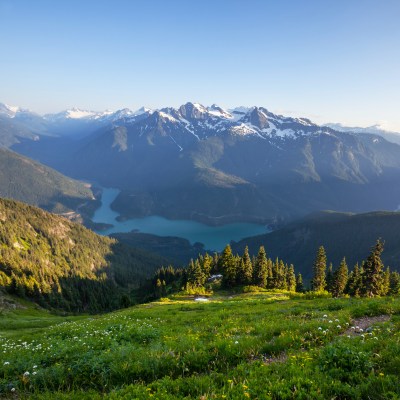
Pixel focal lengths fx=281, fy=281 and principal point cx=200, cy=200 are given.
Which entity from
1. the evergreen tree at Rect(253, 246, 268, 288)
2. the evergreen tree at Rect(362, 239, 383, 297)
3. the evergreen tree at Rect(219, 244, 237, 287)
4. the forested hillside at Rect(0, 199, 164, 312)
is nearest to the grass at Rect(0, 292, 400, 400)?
the evergreen tree at Rect(362, 239, 383, 297)

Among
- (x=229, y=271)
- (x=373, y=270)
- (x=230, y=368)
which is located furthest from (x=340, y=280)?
(x=230, y=368)

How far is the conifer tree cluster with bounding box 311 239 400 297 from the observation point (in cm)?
6175

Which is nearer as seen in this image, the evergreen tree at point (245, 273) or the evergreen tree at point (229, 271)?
the evergreen tree at point (229, 271)

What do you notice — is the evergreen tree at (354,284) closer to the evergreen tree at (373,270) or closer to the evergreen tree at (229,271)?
the evergreen tree at (373,270)

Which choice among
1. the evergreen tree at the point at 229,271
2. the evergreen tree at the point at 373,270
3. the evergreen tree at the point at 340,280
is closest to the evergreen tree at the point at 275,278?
the evergreen tree at the point at 229,271

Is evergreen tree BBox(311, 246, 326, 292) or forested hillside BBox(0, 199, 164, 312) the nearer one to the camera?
evergreen tree BBox(311, 246, 326, 292)

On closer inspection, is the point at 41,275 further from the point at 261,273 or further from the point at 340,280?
the point at 340,280

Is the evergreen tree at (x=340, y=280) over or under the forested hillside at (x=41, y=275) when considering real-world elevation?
over

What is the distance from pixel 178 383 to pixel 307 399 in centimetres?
343

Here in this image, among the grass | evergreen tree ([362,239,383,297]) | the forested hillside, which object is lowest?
the forested hillside

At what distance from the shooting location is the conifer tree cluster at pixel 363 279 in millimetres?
61750

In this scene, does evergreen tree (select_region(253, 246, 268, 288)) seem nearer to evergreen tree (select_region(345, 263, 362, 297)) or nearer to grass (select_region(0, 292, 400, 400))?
evergreen tree (select_region(345, 263, 362, 297))

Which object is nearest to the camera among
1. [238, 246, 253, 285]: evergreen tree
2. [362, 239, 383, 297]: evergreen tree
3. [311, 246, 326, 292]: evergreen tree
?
[362, 239, 383, 297]: evergreen tree

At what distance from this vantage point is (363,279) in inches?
2522
